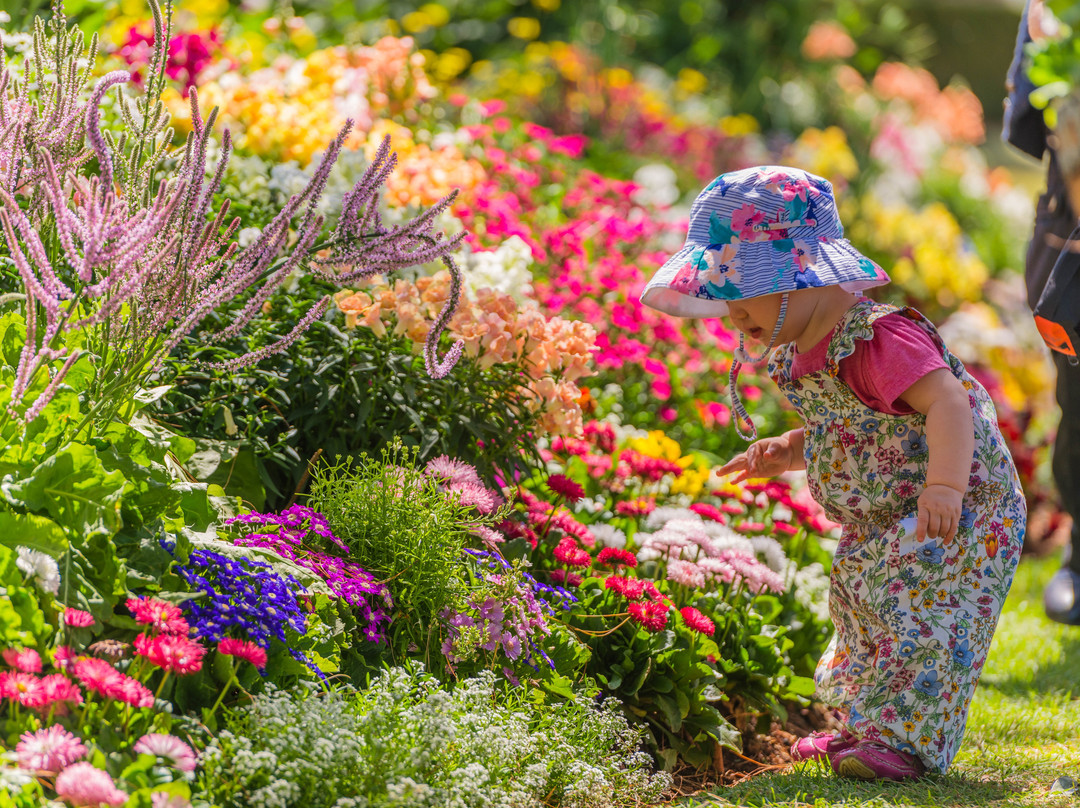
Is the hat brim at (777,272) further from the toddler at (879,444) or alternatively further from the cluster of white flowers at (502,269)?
the cluster of white flowers at (502,269)

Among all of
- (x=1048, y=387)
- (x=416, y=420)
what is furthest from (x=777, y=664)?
(x=1048, y=387)

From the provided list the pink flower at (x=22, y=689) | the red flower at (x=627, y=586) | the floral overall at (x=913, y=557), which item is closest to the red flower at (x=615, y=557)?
the red flower at (x=627, y=586)

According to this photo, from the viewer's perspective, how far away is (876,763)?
242 centimetres

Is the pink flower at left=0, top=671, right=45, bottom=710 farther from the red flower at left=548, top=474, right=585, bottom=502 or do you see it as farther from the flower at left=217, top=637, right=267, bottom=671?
the red flower at left=548, top=474, right=585, bottom=502

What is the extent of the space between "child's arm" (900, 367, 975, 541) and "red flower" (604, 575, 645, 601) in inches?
30.1

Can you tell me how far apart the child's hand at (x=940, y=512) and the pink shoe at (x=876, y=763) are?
602 mm

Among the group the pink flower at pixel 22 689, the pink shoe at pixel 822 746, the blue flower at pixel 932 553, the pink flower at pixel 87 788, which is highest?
the pink flower at pixel 22 689

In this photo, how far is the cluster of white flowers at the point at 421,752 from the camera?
1.83m

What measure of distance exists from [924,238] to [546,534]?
6228mm

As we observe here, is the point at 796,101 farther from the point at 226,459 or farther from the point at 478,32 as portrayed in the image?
the point at 226,459

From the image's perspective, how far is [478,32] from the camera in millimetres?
9531

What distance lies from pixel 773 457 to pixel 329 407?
125 cm

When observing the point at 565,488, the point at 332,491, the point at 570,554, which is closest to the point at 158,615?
the point at 332,491

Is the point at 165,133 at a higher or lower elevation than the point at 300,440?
higher
